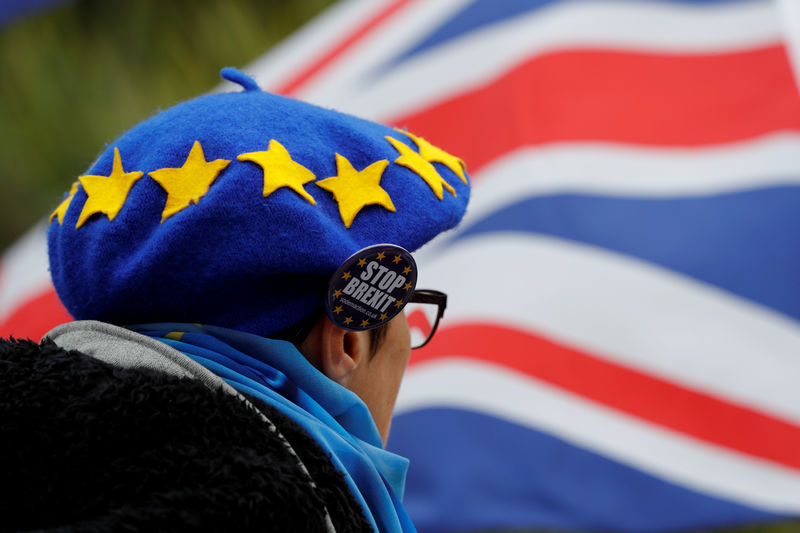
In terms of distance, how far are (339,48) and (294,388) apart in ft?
7.68

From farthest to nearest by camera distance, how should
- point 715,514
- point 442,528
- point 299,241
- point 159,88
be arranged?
point 159,88 → point 442,528 → point 715,514 → point 299,241

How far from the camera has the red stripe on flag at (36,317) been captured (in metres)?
3.19

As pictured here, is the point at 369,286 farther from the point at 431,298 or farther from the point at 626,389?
the point at 626,389

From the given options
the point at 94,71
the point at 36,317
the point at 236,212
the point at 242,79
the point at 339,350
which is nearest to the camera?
the point at 236,212

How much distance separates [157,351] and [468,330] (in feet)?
5.85

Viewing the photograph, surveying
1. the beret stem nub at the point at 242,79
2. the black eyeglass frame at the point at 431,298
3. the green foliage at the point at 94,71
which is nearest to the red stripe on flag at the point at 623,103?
the black eyeglass frame at the point at 431,298

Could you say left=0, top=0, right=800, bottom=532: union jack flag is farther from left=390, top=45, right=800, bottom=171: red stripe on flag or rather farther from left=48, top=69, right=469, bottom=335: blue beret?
left=48, top=69, right=469, bottom=335: blue beret

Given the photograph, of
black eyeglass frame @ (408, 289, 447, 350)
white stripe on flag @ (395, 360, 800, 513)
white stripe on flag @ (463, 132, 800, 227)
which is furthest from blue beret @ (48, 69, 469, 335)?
white stripe on flag @ (463, 132, 800, 227)

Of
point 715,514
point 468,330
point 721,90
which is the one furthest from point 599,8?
point 715,514

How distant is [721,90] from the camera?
287cm

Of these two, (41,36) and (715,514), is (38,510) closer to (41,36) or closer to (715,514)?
(715,514)

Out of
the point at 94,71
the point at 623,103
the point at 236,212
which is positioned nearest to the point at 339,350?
the point at 236,212

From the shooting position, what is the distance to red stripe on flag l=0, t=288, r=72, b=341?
3186 mm

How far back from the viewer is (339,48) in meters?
3.34
